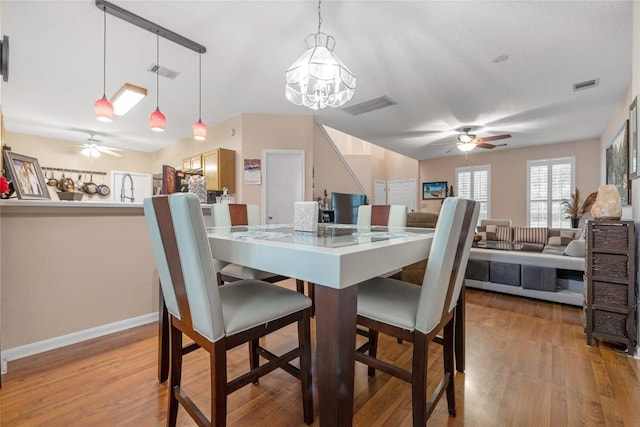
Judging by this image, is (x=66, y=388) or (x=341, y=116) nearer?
(x=66, y=388)

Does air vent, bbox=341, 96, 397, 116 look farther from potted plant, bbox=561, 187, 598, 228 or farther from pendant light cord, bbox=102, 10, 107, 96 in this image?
potted plant, bbox=561, 187, 598, 228

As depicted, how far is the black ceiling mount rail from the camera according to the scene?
2.18 meters

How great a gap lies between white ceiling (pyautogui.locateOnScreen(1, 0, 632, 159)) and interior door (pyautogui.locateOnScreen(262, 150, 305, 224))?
78 cm

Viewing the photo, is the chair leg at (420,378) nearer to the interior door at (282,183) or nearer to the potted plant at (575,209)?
the interior door at (282,183)

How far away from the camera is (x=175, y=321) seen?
1.24 metres

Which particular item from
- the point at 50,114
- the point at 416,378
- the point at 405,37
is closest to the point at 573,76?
the point at 405,37

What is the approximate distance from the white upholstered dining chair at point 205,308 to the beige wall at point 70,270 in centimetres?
137

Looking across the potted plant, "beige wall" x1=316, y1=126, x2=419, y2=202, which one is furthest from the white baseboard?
the potted plant

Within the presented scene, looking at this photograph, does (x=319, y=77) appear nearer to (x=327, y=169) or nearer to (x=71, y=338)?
(x=71, y=338)

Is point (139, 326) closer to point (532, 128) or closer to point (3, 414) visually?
point (3, 414)

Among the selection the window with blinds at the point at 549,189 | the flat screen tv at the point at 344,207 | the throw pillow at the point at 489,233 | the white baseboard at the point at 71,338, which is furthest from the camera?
the window with blinds at the point at 549,189

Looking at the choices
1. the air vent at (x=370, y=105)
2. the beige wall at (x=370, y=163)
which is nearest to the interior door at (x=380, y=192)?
the beige wall at (x=370, y=163)

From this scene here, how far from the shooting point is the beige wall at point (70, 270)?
1801 millimetres

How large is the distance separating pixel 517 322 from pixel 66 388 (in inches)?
132
